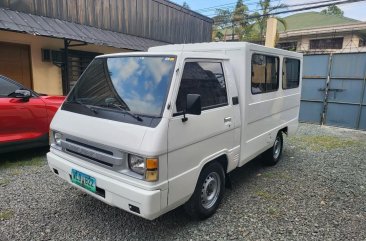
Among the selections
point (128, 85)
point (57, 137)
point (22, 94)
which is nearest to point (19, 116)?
point (22, 94)

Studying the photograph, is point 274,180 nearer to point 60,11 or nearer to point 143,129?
point 143,129

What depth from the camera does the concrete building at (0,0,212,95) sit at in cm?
735

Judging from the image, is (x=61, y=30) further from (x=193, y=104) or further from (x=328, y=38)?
(x=328, y=38)

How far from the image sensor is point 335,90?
9219mm

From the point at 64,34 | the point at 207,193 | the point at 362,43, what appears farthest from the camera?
the point at 362,43

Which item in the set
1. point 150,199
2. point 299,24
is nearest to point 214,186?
point 150,199

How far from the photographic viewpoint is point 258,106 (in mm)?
4035

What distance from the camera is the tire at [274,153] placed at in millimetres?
5147

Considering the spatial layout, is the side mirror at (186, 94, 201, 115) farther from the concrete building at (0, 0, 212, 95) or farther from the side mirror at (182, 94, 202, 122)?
the concrete building at (0, 0, 212, 95)

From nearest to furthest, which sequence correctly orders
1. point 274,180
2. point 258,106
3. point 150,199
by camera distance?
1. point 150,199
2. point 258,106
3. point 274,180

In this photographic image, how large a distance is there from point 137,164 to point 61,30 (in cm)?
668

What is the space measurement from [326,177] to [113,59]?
4.06m

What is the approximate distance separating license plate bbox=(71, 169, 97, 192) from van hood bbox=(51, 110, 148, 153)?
1.24 ft

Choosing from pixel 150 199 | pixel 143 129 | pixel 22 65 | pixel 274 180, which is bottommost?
pixel 274 180
